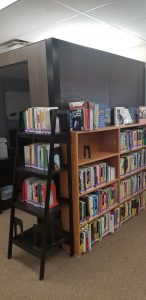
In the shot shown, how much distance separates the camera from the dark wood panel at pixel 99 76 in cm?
264

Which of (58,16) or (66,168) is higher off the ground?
(58,16)

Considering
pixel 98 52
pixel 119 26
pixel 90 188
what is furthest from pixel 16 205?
pixel 119 26

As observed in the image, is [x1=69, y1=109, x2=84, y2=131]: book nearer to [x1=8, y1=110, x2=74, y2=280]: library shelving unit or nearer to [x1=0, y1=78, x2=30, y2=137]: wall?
[x1=8, y1=110, x2=74, y2=280]: library shelving unit

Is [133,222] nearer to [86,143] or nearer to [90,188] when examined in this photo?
[90,188]

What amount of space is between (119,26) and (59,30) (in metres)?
0.79

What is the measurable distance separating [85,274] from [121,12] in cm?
277

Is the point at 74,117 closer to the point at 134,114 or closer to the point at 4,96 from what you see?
the point at 134,114

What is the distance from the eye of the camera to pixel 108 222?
9.71ft

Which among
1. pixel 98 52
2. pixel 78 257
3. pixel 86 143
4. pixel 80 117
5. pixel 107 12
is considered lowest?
pixel 78 257

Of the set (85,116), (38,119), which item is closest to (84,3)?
(85,116)

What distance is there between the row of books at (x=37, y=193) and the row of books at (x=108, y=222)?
0.53m

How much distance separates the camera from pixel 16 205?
2475 millimetres

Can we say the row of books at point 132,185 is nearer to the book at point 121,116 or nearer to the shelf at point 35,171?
the book at point 121,116

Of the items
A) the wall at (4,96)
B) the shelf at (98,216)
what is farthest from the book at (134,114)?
the wall at (4,96)
